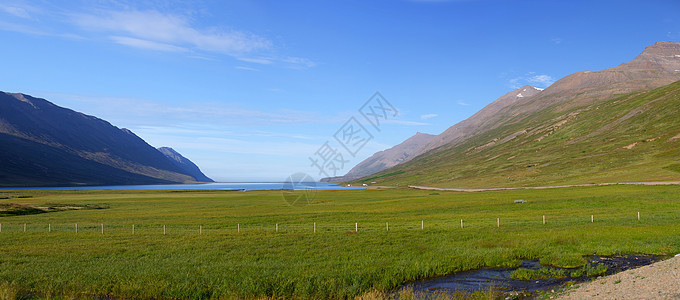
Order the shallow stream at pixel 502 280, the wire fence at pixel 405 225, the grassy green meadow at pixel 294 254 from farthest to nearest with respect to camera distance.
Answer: the wire fence at pixel 405 225
the shallow stream at pixel 502 280
the grassy green meadow at pixel 294 254

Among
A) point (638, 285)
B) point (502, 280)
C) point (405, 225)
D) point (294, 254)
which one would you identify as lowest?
point (502, 280)

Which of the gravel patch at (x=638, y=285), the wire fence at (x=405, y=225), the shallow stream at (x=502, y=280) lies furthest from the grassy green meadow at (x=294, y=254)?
the gravel patch at (x=638, y=285)

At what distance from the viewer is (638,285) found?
855 inches

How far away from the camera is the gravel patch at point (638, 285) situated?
19.7 m

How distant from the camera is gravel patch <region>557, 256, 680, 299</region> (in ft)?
64.6

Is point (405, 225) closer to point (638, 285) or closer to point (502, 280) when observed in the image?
point (502, 280)

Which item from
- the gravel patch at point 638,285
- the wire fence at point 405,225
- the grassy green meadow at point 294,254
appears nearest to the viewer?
the gravel patch at point 638,285

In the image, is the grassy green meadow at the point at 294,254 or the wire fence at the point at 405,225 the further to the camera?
the wire fence at the point at 405,225

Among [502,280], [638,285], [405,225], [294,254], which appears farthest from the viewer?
[405,225]

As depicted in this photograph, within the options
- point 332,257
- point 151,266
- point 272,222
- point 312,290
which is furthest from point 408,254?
point 272,222

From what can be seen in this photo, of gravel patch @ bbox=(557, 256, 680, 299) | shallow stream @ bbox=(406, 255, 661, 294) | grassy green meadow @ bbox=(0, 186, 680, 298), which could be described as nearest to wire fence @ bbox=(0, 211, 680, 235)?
grassy green meadow @ bbox=(0, 186, 680, 298)

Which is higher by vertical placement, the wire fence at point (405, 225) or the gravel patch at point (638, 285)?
the gravel patch at point (638, 285)

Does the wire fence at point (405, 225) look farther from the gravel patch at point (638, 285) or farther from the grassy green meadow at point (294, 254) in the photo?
the gravel patch at point (638, 285)

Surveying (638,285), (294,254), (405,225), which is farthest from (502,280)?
(405,225)
